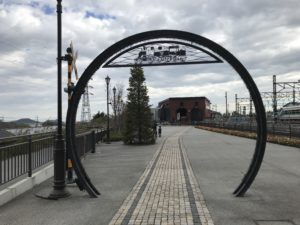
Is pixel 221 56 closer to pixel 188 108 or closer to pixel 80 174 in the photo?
pixel 80 174

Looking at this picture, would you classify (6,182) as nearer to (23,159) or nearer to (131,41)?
(23,159)

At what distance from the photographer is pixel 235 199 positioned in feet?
25.5

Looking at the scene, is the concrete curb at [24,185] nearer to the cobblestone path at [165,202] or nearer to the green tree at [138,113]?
the cobblestone path at [165,202]

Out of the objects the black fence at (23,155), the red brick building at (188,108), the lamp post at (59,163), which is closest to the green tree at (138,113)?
the black fence at (23,155)

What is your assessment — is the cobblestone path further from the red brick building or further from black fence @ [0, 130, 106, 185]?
the red brick building

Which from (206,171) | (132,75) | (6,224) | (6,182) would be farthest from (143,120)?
(6,224)

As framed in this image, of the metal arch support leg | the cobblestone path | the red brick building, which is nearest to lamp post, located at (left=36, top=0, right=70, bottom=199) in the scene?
the metal arch support leg

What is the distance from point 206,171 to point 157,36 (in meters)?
5.51

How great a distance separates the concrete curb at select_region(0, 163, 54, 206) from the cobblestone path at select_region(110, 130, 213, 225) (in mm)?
2386

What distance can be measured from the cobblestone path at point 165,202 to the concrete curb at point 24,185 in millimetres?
2386

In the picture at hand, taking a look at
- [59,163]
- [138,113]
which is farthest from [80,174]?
[138,113]

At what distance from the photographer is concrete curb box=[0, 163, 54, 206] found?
24.8 feet

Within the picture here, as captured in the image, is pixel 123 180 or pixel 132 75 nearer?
pixel 123 180

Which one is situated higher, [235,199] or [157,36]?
[157,36]
